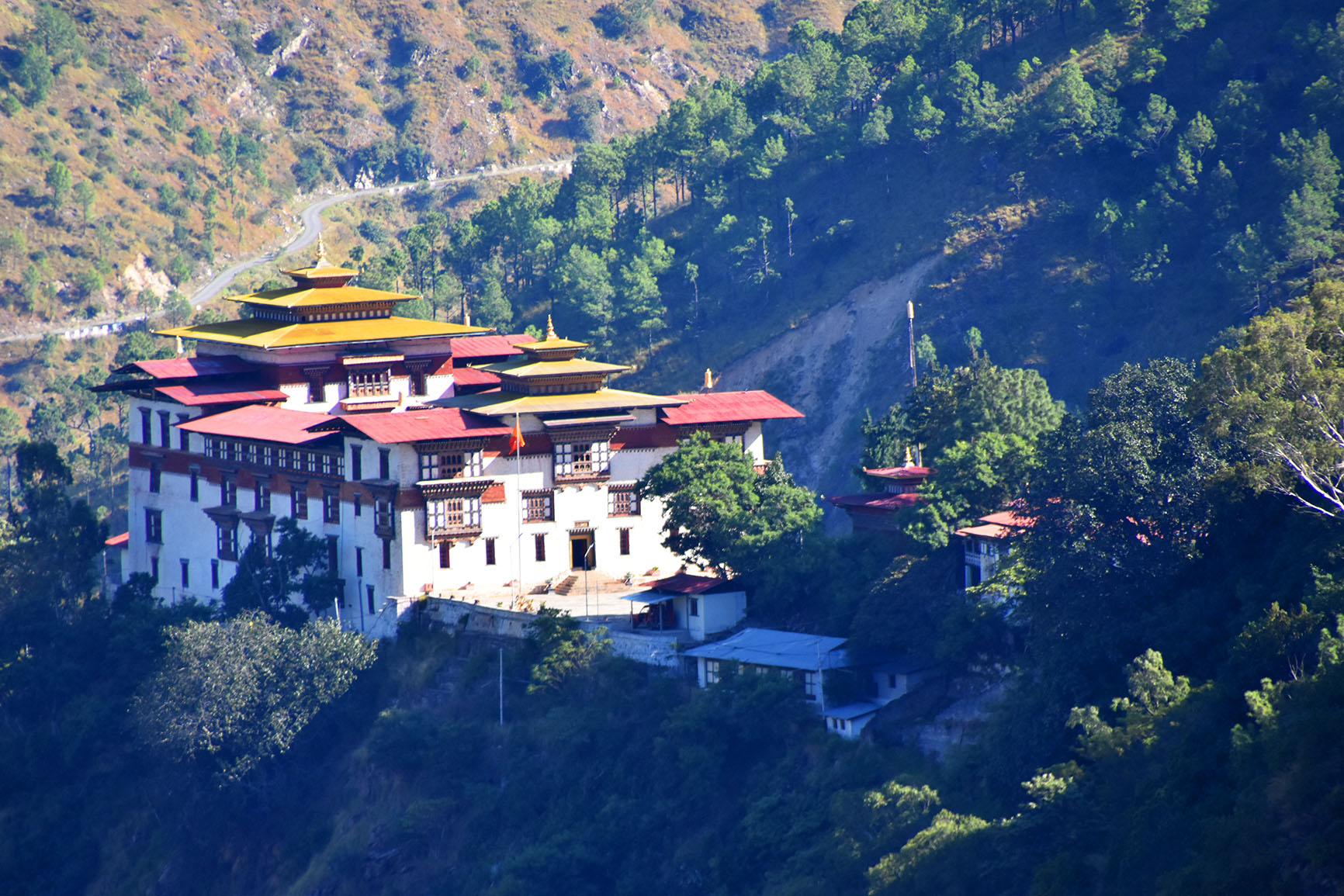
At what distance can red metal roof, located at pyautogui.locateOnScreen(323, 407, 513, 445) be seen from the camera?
80.8 m

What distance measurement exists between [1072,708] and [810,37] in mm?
102688

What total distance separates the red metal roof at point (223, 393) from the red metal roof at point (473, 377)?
26.1 feet

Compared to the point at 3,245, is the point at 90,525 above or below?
below

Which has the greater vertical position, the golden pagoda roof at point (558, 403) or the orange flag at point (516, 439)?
the golden pagoda roof at point (558, 403)

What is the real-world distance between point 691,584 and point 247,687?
57.9 feet

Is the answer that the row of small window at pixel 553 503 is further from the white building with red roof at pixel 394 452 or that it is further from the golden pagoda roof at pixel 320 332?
the golden pagoda roof at pixel 320 332

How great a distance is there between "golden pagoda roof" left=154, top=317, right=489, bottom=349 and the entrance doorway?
14.3 metres

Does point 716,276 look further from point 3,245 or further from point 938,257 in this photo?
point 3,245

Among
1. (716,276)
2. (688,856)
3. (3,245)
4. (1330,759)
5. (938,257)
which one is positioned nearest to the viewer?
(1330,759)

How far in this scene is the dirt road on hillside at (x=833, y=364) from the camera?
12438cm

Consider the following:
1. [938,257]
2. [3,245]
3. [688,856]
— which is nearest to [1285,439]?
[688,856]

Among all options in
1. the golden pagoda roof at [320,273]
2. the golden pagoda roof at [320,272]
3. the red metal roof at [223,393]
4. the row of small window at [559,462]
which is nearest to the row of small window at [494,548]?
the row of small window at [559,462]

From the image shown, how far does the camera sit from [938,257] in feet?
433

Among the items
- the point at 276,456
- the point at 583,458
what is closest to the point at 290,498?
the point at 276,456
